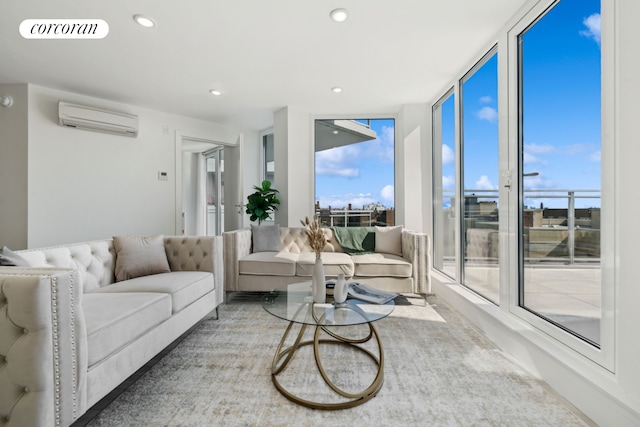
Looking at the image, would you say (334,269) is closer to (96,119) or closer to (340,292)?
(340,292)

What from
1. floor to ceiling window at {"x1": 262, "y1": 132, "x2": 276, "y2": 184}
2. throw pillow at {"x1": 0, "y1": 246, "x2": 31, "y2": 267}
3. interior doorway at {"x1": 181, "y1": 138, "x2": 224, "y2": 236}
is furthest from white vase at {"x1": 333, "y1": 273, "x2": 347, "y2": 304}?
interior doorway at {"x1": 181, "y1": 138, "x2": 224, "y2": 236}

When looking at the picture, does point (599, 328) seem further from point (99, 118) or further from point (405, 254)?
point (99, 118)

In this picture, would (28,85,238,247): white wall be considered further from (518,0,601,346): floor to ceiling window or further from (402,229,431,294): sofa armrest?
(518,0,601,346): floor to ceiling window

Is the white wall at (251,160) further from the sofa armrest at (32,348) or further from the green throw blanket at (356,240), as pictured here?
the sofa armrest at (32,348)

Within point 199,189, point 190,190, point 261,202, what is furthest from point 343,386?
point 190,190

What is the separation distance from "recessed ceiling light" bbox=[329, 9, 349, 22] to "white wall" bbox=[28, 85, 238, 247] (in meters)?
3.44

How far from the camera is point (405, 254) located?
12.1 feet

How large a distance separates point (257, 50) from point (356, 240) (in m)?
2.45

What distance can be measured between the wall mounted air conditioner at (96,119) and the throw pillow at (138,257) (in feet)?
7.42

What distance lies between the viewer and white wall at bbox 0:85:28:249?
362 cm

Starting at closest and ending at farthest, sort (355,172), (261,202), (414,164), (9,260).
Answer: (9,260) < (414,164) < (261,202) < (355,172)

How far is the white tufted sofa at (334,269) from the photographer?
3.38m

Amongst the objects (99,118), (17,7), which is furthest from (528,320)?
(99,118)

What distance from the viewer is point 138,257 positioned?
254 centimetres
